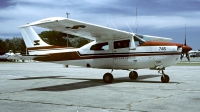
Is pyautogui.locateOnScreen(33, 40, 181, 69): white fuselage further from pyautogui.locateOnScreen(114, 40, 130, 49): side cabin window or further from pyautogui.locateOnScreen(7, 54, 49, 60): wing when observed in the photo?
pyautogui.locateOnScreen(7, 54, 49, 60): wing

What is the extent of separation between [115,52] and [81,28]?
2.35 meters

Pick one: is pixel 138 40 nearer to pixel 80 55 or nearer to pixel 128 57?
pixel 128 57

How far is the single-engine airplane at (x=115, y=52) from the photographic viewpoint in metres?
11.4

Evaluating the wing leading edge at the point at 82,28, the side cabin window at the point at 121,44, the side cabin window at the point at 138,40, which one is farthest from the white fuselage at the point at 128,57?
the wing leading edge at the point at 82,28

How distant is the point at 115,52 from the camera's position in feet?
41.1

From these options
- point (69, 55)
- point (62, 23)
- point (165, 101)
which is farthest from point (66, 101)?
point (69, 55)

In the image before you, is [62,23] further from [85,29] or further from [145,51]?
[145,51]

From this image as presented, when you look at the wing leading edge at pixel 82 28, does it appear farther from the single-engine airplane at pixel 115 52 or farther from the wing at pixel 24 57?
the wing at pixel 24 57

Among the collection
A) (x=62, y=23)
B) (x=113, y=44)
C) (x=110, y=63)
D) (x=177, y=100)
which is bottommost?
(x=177, y=100)

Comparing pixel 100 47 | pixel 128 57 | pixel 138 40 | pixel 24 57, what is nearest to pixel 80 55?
pixel 100 47

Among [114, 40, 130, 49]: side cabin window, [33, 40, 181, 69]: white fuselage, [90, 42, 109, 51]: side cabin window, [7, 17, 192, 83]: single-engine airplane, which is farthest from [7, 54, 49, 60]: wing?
[114, 40, 130, 49]: side cabin window

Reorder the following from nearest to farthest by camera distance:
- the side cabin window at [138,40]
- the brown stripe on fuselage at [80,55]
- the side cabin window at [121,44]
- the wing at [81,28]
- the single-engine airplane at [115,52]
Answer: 1. the wing at [81,28]
2. the single-engine airplane at [115,52]
3. the brown stripe on fuselage at [80,55]
4. the side cabin window at [138,40]
5. the side cabin window at [121,44]

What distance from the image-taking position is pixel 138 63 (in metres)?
12.0

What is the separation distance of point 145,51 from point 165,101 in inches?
202
